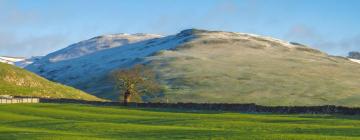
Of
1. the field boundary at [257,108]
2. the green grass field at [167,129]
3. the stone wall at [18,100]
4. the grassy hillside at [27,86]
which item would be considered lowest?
the green grass field at [167,129]

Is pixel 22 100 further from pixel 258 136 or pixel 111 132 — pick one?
pixel 258 136

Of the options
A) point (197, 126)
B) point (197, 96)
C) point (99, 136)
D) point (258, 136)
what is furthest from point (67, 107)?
point (197, 96)

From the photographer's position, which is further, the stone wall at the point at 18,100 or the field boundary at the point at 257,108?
the stone wall at the point at 18,100

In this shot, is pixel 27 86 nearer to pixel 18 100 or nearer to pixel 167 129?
pixel 18 100

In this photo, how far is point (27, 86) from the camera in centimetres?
14538

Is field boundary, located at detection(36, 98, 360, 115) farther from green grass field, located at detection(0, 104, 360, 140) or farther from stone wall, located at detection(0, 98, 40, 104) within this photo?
stone wall, located at detection(0, 98, 40, 104)

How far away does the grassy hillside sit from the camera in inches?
5427

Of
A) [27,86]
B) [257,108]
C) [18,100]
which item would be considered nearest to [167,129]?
[257,108]

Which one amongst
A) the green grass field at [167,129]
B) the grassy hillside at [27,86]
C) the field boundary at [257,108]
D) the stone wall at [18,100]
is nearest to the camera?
the green grass field at [167,129]

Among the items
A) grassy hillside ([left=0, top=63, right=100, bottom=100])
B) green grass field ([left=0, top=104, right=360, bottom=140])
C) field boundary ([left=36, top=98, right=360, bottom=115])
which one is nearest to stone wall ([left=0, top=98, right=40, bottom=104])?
field boundary ([left=36, top=98, right=360, bottom=115])

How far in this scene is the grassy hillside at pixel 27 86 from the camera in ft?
452

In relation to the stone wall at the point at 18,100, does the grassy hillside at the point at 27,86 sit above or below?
above

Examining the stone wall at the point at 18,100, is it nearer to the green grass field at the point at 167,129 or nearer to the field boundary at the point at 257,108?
the field boundary at the point at 257,108

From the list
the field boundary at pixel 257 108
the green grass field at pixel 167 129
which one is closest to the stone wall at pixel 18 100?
the field boundary at pixel 257 108
